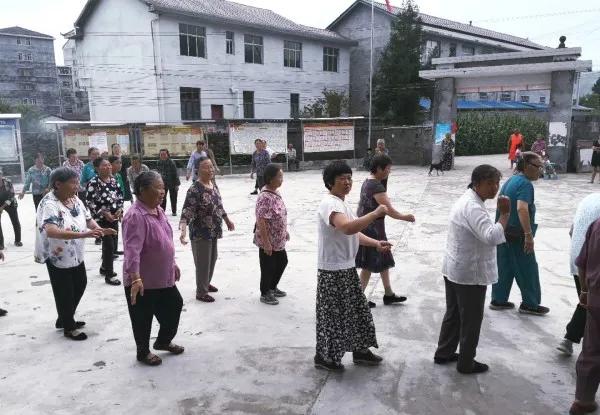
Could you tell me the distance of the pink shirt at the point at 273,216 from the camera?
15.9 ft

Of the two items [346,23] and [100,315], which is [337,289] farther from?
[346,23]

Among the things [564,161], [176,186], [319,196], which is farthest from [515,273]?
[564,161]

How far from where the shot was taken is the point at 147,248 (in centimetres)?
354

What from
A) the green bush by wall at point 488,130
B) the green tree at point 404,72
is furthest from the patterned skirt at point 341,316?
the green bush by wall at point 488,130

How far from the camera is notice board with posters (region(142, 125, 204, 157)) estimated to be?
705 inches

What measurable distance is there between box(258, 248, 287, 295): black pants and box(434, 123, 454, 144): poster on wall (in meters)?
15.5

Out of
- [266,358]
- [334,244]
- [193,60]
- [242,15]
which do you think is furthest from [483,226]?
[242,15]

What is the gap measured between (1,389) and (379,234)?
3.31 m

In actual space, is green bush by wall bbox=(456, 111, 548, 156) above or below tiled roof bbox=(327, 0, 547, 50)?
below

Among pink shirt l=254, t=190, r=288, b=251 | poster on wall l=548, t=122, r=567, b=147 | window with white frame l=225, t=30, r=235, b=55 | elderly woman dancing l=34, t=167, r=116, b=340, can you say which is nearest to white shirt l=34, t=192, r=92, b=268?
elderly woman dancing l=34, t=167, r=116, b=340

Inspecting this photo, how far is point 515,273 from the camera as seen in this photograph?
455 cm

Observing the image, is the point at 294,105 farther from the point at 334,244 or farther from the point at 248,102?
the point at 334,244

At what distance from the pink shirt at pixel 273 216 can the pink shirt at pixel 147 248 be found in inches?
51.3

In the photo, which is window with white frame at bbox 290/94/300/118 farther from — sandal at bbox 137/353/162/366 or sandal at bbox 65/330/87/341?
sandal at bbox 137/353/162/366
